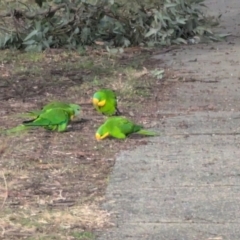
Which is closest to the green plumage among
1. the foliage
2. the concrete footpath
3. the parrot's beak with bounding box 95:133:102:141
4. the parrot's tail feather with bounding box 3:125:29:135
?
the parrot's tail feather with bounding box 3:125:29:135

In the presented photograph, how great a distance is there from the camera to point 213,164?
5742 mm

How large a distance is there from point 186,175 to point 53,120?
146 centimetres

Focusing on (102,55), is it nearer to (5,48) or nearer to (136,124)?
(5,48)

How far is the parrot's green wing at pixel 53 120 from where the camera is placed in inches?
256

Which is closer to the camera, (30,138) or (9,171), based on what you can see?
(9,171)

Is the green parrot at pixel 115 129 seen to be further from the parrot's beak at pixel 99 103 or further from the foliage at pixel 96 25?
the foliage at pixel 96 25

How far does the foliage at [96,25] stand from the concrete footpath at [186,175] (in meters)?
2.45

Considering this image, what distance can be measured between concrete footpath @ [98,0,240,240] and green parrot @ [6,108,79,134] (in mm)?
759

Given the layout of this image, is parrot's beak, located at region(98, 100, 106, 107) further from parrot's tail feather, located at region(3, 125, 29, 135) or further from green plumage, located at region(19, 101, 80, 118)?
parrot's tail feather, located at region(3, 125, 29, 135)

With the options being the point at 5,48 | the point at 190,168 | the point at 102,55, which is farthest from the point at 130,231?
the point at 5,48

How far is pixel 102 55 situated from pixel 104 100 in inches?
132

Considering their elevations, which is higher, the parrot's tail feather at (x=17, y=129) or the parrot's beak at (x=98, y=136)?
the parrot's beak at (x=98, y=136)

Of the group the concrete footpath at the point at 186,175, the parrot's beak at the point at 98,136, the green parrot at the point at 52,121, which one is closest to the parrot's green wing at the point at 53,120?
the green parrot at the point at 52,121

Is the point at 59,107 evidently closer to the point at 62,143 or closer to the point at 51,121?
the point at 51,121
